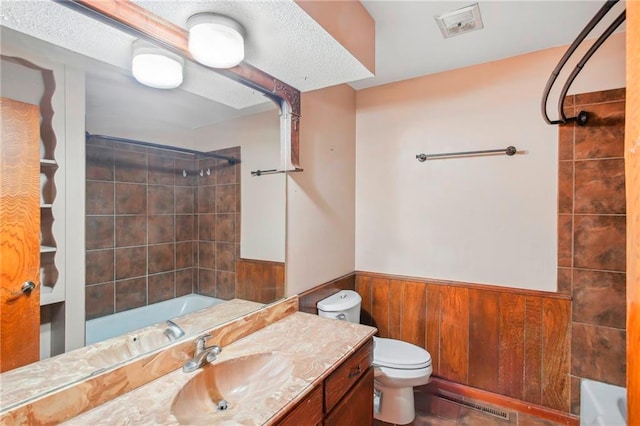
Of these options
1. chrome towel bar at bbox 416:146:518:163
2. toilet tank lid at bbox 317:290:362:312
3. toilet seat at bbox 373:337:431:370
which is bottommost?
toilet seat at bbox 373:337:431:370

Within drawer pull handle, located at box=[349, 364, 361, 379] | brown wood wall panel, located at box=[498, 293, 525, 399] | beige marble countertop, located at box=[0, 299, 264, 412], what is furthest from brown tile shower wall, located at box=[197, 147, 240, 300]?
brown wood wall panel, located at box=[498, 293, 525, 399]

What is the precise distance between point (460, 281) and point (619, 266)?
34.0 inches

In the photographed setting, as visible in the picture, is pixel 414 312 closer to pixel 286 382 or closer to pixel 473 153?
pixel 473 153

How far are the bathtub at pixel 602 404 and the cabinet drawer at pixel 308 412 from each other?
1565 mm

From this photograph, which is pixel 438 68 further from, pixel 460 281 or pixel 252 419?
pixel 252 419

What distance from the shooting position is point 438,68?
220 centimetres

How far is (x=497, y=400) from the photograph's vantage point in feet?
6.77

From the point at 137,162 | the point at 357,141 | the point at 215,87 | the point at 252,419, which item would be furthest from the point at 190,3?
the point at 357,141

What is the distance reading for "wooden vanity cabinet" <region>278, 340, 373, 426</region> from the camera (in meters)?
1.02

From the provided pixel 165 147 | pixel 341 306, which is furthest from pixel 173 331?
pixel 341 306

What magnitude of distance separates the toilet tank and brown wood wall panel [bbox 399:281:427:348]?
1.47ft

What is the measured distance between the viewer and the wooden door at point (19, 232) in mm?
751

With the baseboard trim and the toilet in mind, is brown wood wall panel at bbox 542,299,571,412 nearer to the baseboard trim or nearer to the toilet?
the baseboard trim

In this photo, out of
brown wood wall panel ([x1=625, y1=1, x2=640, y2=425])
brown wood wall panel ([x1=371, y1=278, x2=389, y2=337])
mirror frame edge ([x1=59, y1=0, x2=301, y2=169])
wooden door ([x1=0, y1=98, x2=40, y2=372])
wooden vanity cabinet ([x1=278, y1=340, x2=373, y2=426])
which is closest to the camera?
brown wood wall panel ([x1=625, y1=1, x2=640, y2=425])
